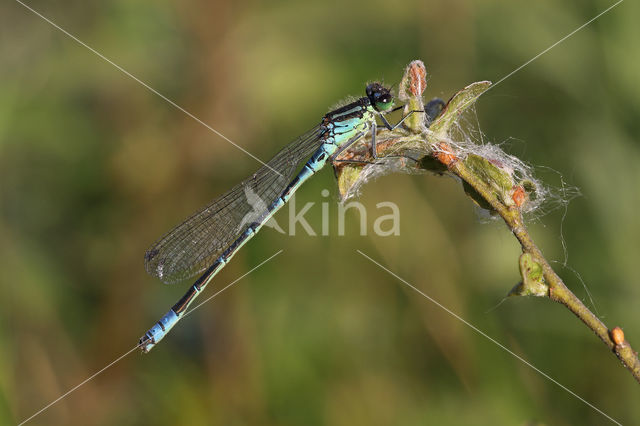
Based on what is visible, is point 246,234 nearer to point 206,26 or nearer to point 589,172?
point 206,26

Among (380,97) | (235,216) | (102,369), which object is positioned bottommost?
(380,97)

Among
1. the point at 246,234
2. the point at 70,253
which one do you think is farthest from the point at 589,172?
the point at 70,253

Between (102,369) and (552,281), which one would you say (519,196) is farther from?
(102,369)

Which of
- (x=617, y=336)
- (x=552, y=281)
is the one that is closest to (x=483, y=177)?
(x=552, y=281)

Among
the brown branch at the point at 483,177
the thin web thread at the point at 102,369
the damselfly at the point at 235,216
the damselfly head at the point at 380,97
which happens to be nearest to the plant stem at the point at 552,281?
the brown branch at the point at 483,177

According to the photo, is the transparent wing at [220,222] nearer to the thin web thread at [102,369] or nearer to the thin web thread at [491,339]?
the thin web thread at [102,369]
